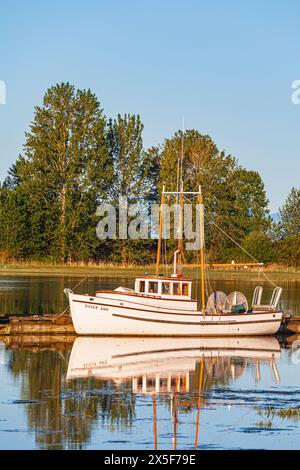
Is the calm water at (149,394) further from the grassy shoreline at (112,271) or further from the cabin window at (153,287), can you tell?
the grassy shoreline at (112,271)

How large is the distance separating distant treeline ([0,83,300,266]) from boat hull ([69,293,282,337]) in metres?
57.1

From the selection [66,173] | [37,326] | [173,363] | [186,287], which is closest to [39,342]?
[37,326]

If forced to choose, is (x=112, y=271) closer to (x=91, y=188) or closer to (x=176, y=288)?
(x=91, y=188)

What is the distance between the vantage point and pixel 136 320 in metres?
41.5

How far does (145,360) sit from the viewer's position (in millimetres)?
35719

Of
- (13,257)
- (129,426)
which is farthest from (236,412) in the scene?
(13,257)

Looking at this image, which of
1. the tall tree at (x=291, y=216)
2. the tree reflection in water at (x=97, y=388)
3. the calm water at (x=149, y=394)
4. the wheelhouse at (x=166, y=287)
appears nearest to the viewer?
the calm water at (x=149, y=394)

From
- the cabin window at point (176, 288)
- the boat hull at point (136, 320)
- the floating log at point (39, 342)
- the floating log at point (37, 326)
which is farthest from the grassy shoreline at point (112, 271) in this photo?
the floating log at point (39, 342)

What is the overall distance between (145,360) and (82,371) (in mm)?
3582

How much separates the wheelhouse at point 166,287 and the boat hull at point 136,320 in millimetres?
772

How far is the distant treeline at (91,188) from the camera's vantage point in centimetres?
10138
